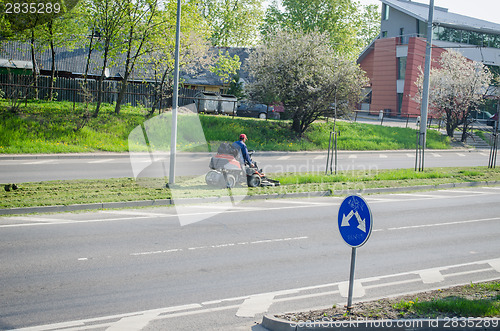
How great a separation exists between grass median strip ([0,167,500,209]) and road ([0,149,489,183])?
1.90 metres

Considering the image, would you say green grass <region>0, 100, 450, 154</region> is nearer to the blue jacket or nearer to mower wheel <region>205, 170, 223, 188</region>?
the blue jacket

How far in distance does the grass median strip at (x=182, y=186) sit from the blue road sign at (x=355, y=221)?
8.16 meters

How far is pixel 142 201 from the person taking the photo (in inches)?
539

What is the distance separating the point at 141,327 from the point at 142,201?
753 cm

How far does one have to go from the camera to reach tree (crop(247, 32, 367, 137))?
32.2 meters

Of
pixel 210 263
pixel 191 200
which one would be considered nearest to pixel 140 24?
pixel 191 200

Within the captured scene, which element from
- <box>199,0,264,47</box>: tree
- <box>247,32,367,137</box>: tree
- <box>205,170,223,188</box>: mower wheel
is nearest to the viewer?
<box>205,170,223,188</box>: mower wheel

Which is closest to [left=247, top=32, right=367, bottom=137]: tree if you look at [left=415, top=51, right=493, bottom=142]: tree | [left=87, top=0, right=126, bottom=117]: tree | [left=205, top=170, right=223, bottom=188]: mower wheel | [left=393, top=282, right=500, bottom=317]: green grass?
[left=87, top=0, right=126, bottom=117]: tree

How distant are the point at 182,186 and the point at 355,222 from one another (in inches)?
397

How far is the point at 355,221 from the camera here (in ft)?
22.2

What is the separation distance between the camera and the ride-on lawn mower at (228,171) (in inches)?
609

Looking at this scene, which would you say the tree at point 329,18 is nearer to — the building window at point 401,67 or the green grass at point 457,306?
the building window at point 401,67

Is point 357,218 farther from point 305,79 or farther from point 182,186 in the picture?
point 305,79

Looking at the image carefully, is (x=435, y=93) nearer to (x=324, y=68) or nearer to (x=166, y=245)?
(x=324, y=68)
